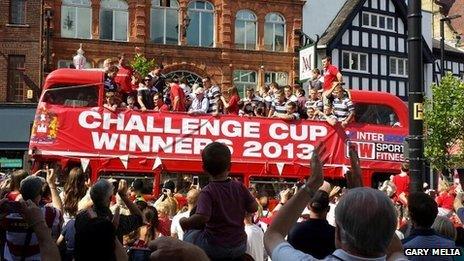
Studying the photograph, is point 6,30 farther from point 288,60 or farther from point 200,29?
point 288,60

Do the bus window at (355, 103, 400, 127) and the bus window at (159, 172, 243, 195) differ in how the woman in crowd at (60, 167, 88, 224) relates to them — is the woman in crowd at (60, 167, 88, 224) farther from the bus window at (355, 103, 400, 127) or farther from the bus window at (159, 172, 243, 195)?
the bus window at (355, 103, 400, 127)

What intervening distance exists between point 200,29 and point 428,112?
1277 cm

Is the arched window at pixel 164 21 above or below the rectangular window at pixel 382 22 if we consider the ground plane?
below

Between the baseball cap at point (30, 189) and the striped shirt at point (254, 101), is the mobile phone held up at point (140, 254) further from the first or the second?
the striped shirt at point (254, 101)

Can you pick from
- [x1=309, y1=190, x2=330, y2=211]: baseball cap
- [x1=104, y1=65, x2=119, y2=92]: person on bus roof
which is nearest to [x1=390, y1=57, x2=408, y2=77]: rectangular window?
[x1=104, y1=65, x2=119, y2=92]: person on bus roof

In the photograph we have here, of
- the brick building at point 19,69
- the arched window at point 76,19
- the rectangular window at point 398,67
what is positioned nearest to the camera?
the brick building at point 19,69

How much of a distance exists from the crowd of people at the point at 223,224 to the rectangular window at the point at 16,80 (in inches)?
937

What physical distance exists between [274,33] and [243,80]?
10.0 ft

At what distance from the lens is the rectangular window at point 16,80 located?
30453mm

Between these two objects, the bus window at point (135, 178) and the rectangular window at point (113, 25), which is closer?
the bus window at point (135, 178)

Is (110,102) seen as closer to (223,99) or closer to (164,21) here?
(223,99)

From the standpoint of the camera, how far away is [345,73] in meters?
37.6

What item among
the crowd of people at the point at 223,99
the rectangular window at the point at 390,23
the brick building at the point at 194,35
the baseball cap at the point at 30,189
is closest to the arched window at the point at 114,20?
the brick building at the point at 194,35

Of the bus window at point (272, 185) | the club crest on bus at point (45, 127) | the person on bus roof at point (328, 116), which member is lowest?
the bus window at point (272, 185)
